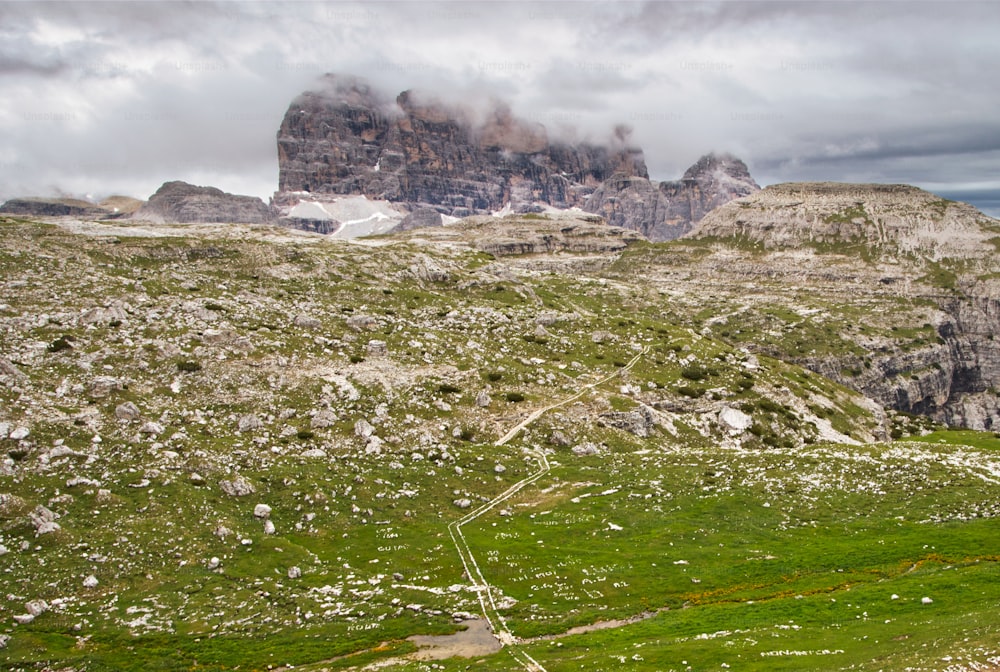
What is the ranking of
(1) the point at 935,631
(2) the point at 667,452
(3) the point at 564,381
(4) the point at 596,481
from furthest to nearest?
(3) the point at 564,381 → (2) the point at 667,452 → (4) the point at 596,481 → (1) the point at 935,631

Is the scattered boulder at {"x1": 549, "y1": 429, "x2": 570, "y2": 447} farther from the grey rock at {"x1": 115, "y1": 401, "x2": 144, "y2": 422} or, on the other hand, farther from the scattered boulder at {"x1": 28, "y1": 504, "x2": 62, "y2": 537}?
the scattered boulder at {"x1": 28, "y1": 504, "x2": 62, "y2": 537}

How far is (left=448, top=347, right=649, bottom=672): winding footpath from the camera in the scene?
3634 cm

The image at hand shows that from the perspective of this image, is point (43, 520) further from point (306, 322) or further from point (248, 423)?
point (306, 322)

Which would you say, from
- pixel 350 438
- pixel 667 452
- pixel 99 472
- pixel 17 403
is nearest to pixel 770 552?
pixel 667 452

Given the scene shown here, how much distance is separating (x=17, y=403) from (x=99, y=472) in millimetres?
12551

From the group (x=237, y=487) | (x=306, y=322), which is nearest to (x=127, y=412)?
(x=237, y=487)

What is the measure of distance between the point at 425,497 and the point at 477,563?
12672 mm

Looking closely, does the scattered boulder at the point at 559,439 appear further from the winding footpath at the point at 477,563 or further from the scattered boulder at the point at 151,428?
the scattered boulder at the point at 151,428

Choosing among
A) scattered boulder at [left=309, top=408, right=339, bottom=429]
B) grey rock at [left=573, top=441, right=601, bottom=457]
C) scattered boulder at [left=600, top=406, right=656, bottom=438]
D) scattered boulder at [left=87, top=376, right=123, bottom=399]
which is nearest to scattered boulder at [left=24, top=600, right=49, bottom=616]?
scattered boulder at [left=87, top=376, right=123, bottom=399]

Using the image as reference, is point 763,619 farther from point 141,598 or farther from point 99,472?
point 99,472

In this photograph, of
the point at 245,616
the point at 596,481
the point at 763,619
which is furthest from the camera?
the point at 596,481

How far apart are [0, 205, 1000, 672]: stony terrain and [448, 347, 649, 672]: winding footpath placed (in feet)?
0.94

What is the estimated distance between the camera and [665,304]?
607 feet

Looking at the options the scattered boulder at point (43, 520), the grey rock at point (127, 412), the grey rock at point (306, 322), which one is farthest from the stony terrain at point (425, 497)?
the grey rock at point (306, 322)
